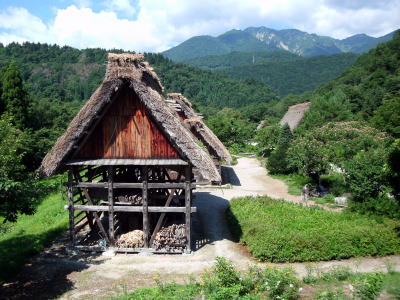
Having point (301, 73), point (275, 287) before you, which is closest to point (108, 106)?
point (275, 287)

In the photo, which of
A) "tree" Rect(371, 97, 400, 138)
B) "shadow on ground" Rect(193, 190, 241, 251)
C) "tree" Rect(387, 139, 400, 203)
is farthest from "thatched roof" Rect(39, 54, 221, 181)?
"tree" Rect(371, 97, 400, 138)

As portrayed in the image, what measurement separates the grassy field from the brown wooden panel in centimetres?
465

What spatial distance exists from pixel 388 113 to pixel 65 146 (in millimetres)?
32703

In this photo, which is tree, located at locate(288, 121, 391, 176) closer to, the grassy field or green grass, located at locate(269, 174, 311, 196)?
green grass, located at locate(269, 174, 311, 196)

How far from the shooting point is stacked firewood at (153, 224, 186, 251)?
41.1 feet

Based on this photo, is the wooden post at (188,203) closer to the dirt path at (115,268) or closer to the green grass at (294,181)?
the dirt path at (115,268)

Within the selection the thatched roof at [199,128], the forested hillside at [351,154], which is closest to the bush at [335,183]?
the forested hillside at [351,154]

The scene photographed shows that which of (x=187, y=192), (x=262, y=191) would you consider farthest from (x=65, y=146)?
(x=262, y=191)

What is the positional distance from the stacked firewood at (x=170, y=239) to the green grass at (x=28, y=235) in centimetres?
477

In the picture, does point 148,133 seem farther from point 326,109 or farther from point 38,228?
point 326,109

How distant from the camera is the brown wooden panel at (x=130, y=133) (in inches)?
463

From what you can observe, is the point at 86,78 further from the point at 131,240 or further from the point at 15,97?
the point at 131,240

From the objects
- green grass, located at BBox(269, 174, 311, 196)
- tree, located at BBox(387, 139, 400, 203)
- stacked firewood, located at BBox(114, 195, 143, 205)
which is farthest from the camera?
green grass, located at BBox(269, 174, 311, 196)

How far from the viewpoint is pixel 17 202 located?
9.59 m
